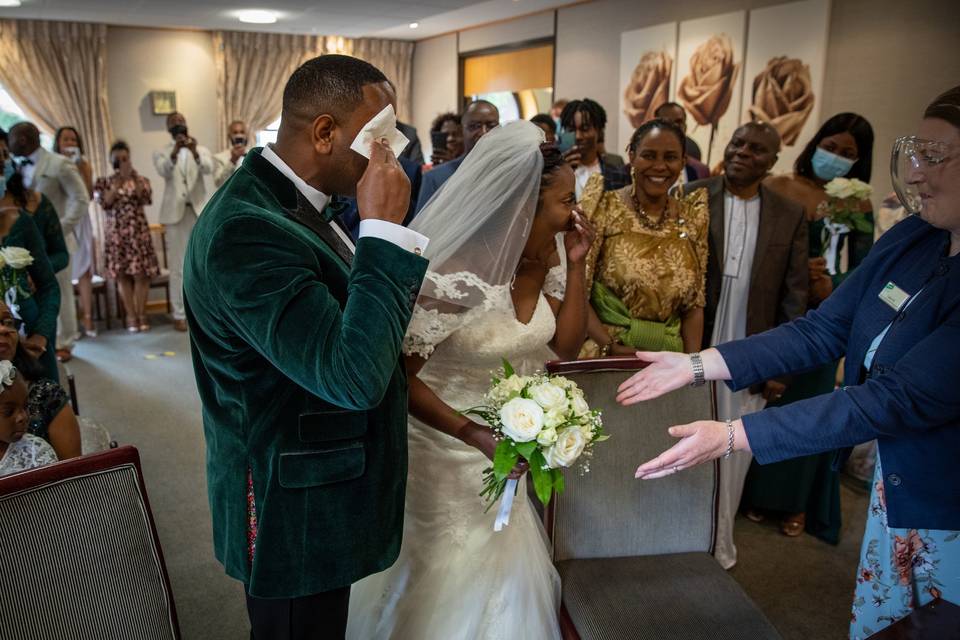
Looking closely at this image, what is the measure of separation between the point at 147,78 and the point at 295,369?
9419 mm

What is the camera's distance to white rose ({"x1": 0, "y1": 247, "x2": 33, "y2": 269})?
2848 mm

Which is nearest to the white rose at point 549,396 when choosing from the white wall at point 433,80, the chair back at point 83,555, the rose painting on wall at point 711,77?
the chair back at point 83,555

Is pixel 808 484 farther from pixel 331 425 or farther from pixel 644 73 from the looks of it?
pixel 644 73

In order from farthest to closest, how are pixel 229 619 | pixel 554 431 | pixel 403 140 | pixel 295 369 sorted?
pixel 229 619, pixel 554 431, pixel 403 140, pixel 295 369

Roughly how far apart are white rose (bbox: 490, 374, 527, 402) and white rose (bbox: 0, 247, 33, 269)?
2.33 m

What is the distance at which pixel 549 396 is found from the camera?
155 cm

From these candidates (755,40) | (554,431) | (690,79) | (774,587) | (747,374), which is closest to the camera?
(554,431)

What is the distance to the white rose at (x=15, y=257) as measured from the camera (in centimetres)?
285

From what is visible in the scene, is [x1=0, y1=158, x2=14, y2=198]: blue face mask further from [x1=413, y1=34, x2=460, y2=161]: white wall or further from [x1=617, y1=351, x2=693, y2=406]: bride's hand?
[x1=413, y1=34, x2=460, y2=161]: white wall

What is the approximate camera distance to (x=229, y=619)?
2623 millimetres

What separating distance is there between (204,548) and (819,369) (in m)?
2.89

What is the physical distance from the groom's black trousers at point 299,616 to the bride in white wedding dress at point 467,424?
40cm

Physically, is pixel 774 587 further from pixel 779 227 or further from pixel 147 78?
pixel 147 78

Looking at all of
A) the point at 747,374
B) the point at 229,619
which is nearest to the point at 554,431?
the point at 747,374
